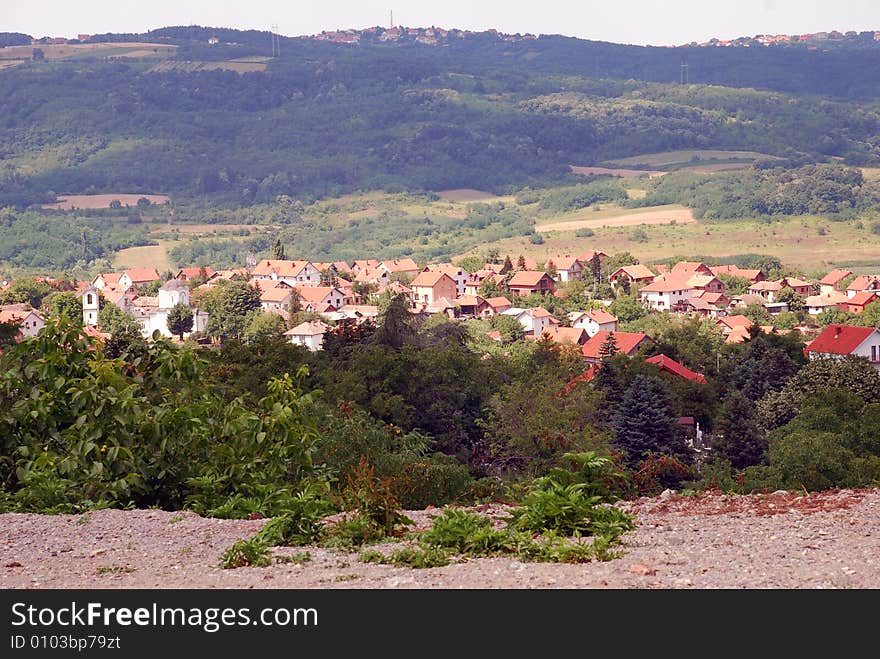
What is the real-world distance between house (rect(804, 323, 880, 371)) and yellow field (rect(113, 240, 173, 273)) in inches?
2655

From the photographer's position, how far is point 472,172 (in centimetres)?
16862

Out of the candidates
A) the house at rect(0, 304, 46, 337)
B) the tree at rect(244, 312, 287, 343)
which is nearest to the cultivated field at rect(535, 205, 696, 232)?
the tree at rect(244, 312, 287, 343)

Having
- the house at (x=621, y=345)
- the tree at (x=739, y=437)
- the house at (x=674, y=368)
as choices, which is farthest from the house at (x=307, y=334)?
the tree at (x=739, y=437)

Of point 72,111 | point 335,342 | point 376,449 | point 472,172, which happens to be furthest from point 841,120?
point 376,449

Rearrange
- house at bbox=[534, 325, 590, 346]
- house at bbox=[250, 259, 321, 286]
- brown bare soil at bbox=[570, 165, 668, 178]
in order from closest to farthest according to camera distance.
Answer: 1. house at bbox=[534, 325, 590, 346]
2. house at bbox=[250, 259, 321, 286]
3. brown bare soil at bbox=[570, 165, 668, 178]

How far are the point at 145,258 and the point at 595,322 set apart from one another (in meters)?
60.2

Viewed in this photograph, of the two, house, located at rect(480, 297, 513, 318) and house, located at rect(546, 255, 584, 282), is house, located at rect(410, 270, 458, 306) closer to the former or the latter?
house, located at rect(480, 297, 513, 318)

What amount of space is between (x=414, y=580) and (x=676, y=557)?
1173mm

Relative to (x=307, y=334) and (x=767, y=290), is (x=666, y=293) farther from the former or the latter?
(x=307, y=334)

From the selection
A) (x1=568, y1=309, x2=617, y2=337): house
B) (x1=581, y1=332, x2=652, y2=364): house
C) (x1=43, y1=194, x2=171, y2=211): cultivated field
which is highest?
(x1=581, y1=332, x2=652, y2=364): house

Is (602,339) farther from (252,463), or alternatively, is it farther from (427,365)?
(252,463)

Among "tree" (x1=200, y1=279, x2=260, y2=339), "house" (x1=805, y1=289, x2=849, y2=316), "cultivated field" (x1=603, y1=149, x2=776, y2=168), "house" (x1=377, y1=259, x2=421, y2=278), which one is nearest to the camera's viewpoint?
"tree" (x1=200, y1=279, x2=260, y2=339)

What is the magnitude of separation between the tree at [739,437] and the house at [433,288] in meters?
47.6

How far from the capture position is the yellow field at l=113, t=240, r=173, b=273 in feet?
333
